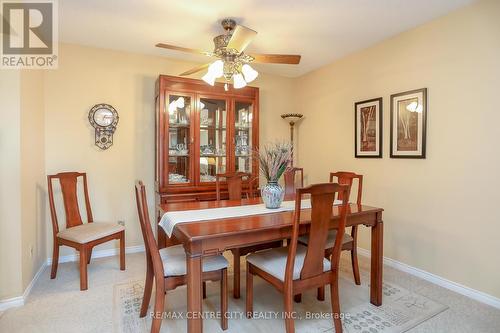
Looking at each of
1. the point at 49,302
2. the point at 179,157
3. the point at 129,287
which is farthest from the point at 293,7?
the point at 49,302

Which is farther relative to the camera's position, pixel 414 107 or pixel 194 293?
pixel 414 107

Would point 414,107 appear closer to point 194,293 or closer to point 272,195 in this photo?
point 272,195

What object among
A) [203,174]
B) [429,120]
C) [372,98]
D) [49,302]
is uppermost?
[372,98]

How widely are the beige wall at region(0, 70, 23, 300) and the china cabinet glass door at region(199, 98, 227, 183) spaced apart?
Result: 5.72ft

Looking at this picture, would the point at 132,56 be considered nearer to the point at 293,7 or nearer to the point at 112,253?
the point at 293,7

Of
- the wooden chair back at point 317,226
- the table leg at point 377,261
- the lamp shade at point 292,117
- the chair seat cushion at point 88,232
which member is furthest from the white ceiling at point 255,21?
the chair seat cushion at point 88,232

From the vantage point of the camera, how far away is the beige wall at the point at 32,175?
2326 millimetres

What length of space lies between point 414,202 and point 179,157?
262 centimetres

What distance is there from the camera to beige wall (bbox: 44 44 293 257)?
3098mm

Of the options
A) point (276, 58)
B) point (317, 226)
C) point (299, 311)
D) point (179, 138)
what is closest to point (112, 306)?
point (299, 311)

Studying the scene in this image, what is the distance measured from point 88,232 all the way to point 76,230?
171mm

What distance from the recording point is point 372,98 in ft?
10.7

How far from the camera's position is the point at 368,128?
3.32 metres

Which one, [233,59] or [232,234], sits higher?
[233,59]
